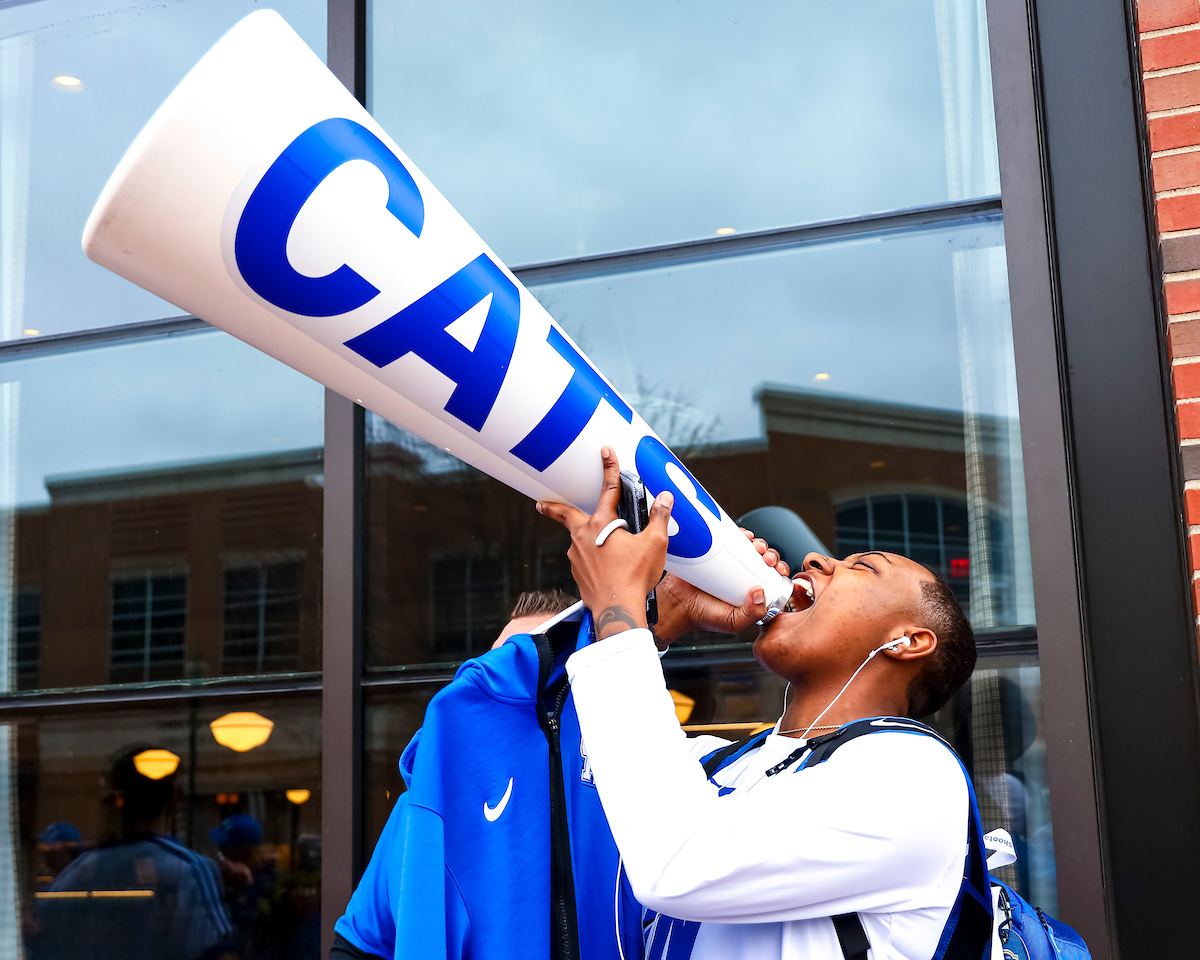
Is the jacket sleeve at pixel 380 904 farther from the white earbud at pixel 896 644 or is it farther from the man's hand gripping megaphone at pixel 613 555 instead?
the white earbud at pixel 896 644

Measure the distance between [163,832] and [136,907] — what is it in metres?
0.21

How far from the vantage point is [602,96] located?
9.30 feet

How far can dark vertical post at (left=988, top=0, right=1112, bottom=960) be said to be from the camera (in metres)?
1.99

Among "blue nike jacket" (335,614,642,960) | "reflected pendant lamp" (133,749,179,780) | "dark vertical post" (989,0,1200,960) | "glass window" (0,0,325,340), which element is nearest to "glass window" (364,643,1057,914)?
"dark vertical post" (989,0,1200,960)

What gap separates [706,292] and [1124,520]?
114cm

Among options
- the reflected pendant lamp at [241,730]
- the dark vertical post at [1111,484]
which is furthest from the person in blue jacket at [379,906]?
the dark vertical post at [1111,484]

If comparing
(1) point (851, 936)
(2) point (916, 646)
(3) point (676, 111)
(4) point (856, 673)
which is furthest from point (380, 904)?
(3) point (676, 111)

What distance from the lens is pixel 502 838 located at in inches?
60.5

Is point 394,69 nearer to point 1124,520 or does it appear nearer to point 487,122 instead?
point 487,122

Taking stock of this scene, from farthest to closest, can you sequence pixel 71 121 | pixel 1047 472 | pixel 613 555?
pixel 71 121 < pixel 1047 472 < pixel 613 555

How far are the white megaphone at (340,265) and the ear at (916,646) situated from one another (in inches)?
24.8

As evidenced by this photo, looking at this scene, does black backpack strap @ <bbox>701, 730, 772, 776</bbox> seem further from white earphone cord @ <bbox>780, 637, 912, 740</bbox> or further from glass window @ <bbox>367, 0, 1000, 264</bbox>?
glass window @ <bbox>367, 0, 1000, 264</bbox>

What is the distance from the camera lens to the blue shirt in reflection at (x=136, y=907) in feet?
9.07

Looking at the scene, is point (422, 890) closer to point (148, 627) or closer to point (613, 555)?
point (613, 555)
